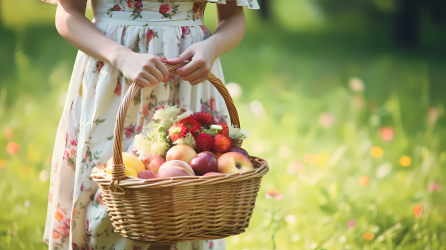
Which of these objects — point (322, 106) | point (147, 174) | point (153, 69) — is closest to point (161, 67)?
point (153, 69)

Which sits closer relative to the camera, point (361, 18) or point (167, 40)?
point (167, 40)

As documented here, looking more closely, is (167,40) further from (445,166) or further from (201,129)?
(445,166)

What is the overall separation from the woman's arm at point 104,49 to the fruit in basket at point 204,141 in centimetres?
15

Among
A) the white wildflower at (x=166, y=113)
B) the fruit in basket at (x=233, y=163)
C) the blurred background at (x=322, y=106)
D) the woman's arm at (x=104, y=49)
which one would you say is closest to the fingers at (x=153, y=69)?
the woman's arm at (x=104, y=49)

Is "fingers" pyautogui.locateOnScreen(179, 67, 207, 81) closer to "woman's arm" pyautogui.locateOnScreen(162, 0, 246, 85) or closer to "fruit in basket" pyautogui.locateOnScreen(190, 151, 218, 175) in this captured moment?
"woman's arm" pyautogui.locateOnScreen(162, 0, 246, 85)

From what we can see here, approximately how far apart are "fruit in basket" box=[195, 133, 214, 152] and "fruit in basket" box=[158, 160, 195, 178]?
0.10m

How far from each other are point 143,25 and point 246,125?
107cm

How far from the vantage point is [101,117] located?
1056 mm

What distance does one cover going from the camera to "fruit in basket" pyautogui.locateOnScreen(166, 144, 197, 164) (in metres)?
0.93

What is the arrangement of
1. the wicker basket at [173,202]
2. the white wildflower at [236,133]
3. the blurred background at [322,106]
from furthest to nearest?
1. the blurred background at [322,106]
2. the white wildflower at [236,133]
3. the wicker basket at [173,202]

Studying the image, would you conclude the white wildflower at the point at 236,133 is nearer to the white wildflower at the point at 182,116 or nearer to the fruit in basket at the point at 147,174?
the white wildflower at the point at 182,116

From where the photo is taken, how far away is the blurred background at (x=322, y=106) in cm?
194

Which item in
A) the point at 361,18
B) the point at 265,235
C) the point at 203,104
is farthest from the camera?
the point at 361,18

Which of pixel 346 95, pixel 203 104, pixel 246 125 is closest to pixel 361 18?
pixel 346 95
